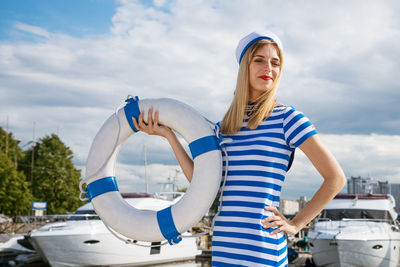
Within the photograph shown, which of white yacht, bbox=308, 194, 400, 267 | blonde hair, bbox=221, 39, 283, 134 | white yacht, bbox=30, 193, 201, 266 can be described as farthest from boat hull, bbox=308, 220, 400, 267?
blonde hair, bbox=221, 39, 283, 134

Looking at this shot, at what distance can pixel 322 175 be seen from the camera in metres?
1.85

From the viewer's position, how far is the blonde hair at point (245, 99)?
1.92m

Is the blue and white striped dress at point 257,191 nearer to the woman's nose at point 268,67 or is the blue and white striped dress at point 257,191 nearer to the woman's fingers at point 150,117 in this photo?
the woman's nose at point 268,67

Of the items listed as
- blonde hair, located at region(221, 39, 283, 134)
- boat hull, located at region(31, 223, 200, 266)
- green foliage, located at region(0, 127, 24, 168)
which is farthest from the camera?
green foliage, located at region(0, 127, 24, 168)

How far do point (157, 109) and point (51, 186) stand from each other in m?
24.0

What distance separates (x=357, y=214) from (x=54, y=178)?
18.6 meters

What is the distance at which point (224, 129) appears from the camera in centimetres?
204

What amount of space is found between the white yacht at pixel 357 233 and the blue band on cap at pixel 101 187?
8677 millimetres

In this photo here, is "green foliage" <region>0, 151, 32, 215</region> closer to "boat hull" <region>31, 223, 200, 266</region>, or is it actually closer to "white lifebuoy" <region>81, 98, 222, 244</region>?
"boat hull" <region>31, 223, 200, 266</region>

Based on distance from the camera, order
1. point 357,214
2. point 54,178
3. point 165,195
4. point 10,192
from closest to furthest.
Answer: point 357,214 → point 165,195 → point 10,192 → point 54,178

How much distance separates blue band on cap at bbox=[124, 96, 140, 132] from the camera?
234 cm

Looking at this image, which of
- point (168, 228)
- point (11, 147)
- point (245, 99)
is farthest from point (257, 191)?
point (11, 147)

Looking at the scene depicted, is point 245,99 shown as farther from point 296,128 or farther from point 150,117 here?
point 150,117

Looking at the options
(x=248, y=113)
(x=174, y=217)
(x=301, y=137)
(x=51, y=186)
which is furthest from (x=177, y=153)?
(x=51, y=186)
